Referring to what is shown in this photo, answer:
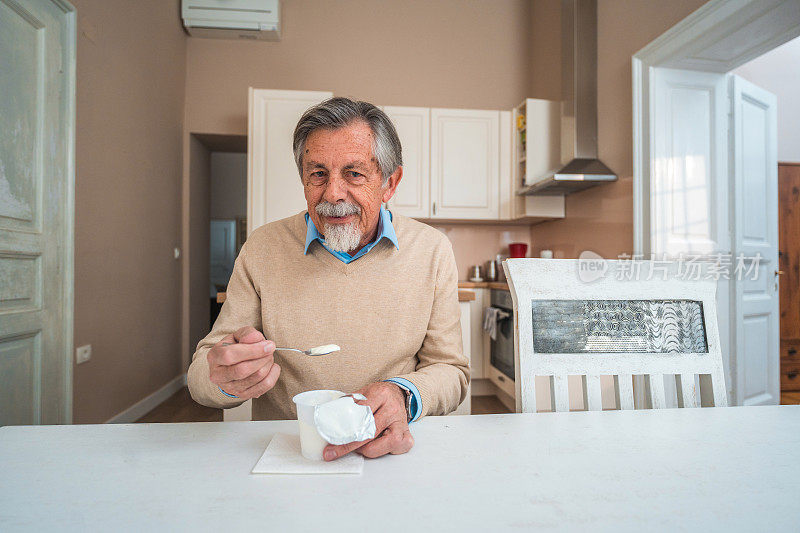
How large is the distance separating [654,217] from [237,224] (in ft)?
18.0

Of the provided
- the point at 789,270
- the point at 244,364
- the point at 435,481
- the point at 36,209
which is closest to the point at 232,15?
the point at 36,209

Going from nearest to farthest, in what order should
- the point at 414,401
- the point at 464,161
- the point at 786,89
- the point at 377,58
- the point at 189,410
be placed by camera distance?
the point at 414,401 → the point at 189,410 → the point at 464,161 → the point at 786,89 → the point at 377,58

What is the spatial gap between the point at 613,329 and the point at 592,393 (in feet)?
0.48

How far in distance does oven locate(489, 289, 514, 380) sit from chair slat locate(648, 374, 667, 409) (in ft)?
6.43

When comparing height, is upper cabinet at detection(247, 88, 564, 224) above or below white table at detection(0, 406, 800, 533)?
above

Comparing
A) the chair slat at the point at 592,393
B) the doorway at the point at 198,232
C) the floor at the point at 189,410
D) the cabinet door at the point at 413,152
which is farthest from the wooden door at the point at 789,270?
the doorway at the point at 198,232

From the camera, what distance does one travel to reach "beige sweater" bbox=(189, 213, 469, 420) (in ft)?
3.63

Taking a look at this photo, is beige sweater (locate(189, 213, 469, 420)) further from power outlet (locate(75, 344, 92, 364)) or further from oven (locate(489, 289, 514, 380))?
oven (locate(489, 289, 514, 380))

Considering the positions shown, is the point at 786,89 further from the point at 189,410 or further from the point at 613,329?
the point at 189,410

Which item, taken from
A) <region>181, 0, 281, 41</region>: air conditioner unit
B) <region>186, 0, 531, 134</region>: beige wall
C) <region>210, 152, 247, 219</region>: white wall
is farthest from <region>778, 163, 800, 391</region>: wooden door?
<region>210, 152, 247, 219</region>: white wall

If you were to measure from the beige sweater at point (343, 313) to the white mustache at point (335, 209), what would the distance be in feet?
0.38

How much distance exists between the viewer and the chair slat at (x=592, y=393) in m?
0.93

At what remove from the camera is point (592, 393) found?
3.10 feet

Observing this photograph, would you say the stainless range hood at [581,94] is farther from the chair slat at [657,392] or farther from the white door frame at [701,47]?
the chair slat at [657,392]
